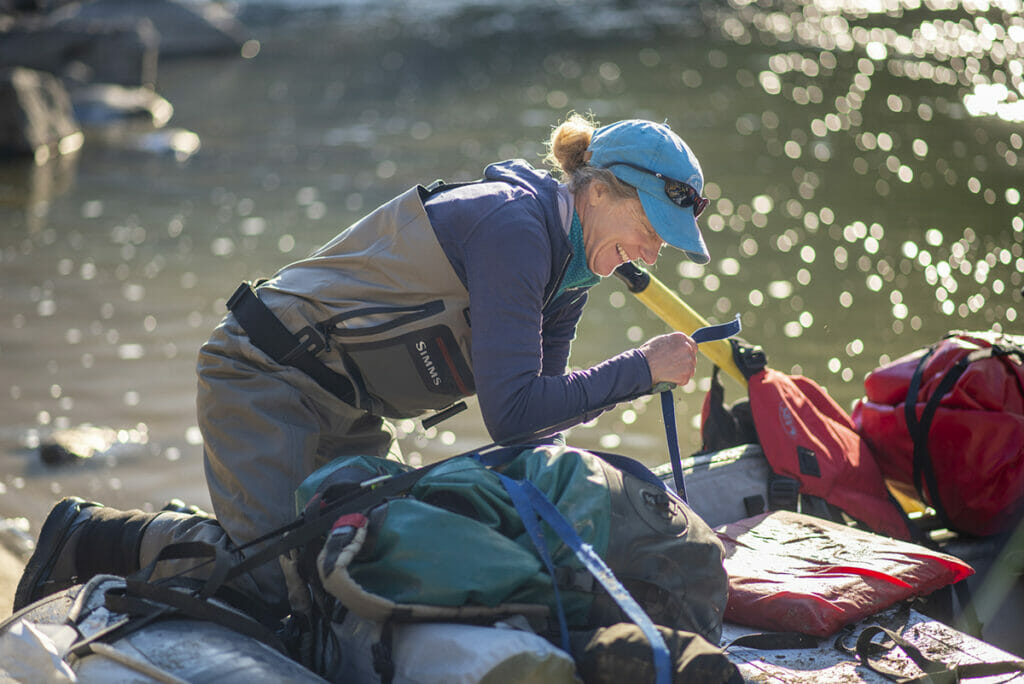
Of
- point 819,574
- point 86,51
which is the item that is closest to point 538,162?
point 819,574

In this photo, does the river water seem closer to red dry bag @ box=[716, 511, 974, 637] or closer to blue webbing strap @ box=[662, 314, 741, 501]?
red dry bag @ box=[716, 511, 974, 637]

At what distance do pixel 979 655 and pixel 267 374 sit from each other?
77.9 inches

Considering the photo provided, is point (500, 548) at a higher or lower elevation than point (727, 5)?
lower

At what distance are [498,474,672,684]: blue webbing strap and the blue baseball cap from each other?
78 cm

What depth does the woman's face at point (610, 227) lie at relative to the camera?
2.84 metres

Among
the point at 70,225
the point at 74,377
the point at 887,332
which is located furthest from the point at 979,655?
the point at 70,225

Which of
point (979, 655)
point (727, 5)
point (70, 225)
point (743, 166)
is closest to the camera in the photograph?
point (979, 655)

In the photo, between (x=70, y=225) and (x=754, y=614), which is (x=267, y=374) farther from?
(x=70, y=225)

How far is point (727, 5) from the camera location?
23.0m

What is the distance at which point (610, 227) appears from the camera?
112 inches

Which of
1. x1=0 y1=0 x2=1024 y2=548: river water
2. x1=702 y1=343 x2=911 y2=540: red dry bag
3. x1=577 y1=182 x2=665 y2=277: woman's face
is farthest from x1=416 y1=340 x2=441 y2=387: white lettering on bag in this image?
x1=0 y1=0 x2=1024 y2=548: river water

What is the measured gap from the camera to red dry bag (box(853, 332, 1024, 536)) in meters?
3.68

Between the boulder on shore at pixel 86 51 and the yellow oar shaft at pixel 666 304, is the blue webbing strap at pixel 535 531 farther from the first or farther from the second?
the boulder on shore at pixel 86 51

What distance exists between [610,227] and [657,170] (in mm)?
195
